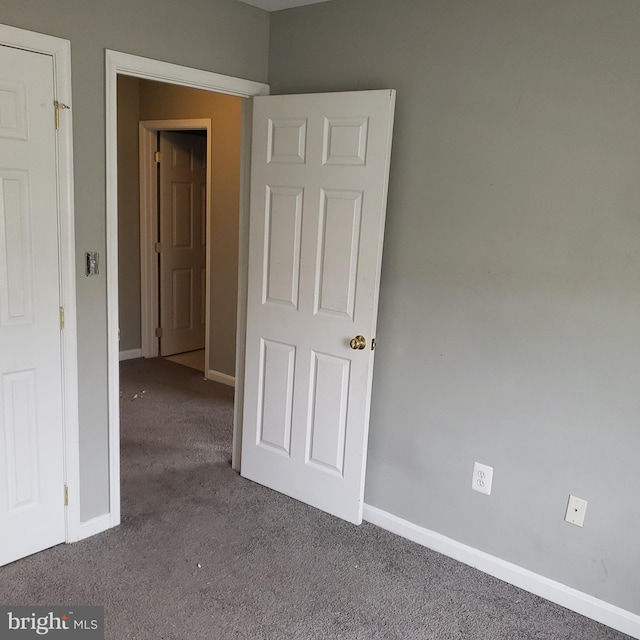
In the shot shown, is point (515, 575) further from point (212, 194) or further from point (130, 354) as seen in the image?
point (130, 354)

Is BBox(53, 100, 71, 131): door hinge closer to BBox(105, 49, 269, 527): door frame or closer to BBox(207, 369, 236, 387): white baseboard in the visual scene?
BBox(105, 49, 269, 527): door frame

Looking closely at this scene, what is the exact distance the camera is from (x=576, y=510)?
238 cm

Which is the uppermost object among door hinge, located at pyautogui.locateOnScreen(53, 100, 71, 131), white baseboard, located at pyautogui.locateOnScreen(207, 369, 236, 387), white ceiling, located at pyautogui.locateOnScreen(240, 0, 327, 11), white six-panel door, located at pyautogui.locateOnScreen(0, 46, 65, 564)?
white ceiling, located at pyautogui.locateOnScreen(240, 0, 327, 11)

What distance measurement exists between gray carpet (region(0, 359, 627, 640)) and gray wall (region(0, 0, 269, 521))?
0.34 m

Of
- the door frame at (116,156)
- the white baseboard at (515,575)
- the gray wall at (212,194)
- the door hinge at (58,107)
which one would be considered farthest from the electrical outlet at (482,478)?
the gray wall at (212,194)

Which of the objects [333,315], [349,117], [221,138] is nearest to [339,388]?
[333,315]

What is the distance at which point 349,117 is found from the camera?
264cm

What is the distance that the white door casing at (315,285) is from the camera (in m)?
2.66

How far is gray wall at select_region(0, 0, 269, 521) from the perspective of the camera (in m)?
2.32

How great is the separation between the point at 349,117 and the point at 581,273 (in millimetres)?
1169

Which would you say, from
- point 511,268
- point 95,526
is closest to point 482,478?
point 511,268

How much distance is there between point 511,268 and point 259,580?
1.63 m

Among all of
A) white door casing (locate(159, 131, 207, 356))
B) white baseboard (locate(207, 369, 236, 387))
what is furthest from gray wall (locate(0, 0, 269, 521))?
white door casing (locate(159, 131, 207, 356))

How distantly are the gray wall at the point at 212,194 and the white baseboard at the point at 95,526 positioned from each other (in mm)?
2172
